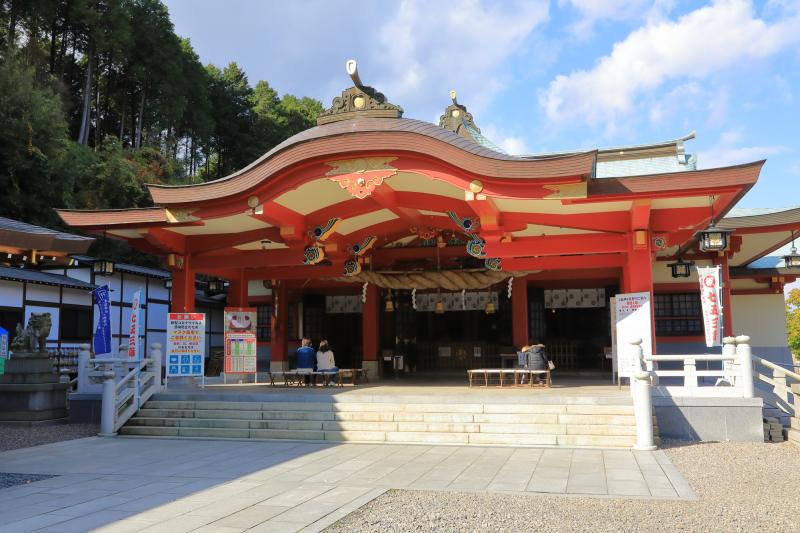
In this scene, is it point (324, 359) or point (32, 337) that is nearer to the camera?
point (32, 337)

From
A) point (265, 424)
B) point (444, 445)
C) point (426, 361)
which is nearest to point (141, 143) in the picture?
point (426, 361)

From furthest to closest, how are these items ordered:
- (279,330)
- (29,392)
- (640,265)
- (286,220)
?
(279,330) < (286,220) < (29,392) < (640,265)

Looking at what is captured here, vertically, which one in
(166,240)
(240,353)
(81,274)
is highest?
(166,240)

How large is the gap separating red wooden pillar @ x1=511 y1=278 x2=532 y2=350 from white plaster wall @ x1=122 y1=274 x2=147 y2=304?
11429 millimetres

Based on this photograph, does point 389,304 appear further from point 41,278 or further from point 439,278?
point 41,278

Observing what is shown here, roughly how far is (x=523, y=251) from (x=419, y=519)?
8163mm

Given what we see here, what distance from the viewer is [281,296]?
18.4 metres

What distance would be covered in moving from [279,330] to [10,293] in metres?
6.90

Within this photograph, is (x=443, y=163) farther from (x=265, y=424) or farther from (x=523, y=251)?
(x=265, y=424)

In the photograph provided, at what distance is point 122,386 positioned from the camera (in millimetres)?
11070

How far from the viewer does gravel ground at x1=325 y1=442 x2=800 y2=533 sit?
5.14 meters

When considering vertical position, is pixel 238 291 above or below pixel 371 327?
above

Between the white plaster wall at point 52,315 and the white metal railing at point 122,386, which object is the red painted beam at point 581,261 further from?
the white plaster wall at point 52,315

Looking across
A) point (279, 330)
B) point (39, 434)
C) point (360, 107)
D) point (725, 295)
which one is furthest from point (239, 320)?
point (725, 295)
